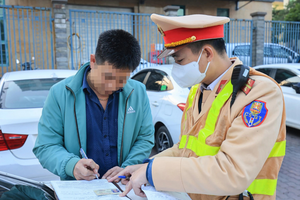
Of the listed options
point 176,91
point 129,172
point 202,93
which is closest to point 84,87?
point 129,172

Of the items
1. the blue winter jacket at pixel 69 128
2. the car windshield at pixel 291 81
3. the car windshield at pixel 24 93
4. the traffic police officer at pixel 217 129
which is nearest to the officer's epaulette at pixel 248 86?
the traffic police officer at pixel 217 129

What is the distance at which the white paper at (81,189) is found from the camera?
1.31 meters

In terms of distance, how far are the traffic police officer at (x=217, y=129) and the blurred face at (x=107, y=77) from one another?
0.35m

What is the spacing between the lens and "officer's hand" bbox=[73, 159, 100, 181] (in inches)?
60.6

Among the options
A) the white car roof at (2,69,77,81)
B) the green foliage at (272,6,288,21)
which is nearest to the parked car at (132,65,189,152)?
the white car roof at (2,69,77,81)

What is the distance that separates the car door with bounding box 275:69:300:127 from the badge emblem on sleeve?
5268 mm

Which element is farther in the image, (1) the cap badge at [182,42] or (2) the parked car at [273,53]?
(2) the parked car at [273,53]

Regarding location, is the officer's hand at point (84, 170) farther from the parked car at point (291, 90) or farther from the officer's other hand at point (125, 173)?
the parked car at point (291, 90)

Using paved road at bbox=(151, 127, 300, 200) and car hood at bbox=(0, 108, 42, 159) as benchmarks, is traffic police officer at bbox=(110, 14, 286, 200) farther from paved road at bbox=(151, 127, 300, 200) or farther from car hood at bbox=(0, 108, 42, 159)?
paved road at bbox=(151, 127, 300, 200)

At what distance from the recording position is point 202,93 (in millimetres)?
1598

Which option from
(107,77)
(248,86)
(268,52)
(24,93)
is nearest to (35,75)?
(24,93)

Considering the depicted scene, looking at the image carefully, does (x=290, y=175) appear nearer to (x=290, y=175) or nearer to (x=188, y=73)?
(x=290, y=175)

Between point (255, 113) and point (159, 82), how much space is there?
376 centimetres

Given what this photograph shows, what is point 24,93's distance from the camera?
3518 millimetres
